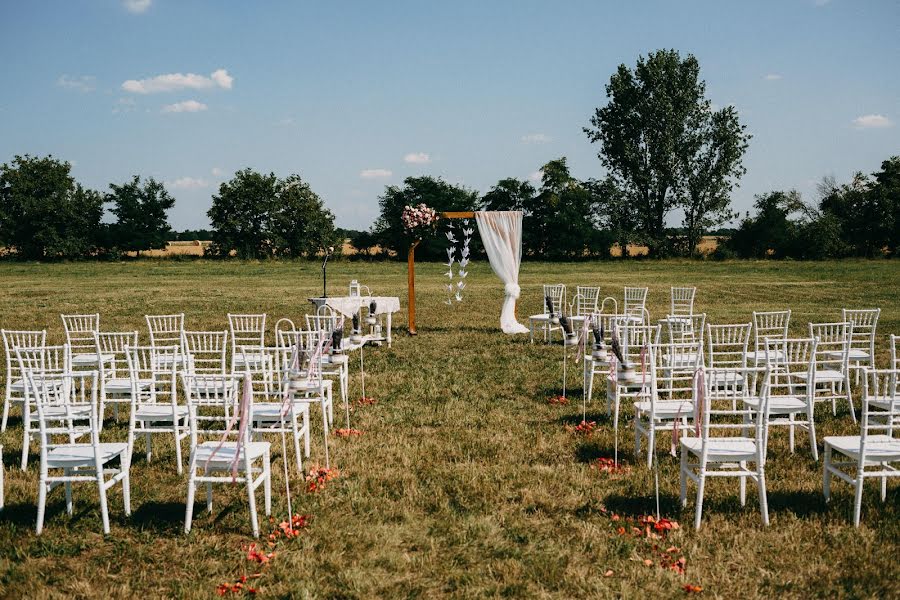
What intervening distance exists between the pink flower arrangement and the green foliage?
3730cm

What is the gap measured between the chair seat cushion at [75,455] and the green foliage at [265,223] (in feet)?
149

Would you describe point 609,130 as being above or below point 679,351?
above

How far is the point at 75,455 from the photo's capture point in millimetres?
4957

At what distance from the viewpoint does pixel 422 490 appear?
5.73m

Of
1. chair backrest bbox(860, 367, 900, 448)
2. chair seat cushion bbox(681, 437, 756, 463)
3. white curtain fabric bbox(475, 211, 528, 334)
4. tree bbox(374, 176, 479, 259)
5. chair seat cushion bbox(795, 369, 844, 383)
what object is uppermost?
tree bbox(374, 176, 479, 259)

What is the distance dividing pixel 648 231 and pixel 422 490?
138 feet

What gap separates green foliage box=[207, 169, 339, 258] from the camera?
50.1 meters

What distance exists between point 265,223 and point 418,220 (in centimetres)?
4036

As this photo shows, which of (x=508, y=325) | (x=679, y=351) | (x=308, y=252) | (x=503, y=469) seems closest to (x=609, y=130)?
(x=308, y=252)

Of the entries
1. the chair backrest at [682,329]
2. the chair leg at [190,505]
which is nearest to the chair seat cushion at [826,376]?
the chair backrest at [682,329]

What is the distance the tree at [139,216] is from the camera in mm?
49938

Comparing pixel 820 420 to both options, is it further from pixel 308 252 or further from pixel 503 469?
pixel 308 252

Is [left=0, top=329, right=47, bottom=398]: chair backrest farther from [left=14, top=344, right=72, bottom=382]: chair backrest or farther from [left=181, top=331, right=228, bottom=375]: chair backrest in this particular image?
[left=181, top=331, right=228, bottom=375]: chair backrest

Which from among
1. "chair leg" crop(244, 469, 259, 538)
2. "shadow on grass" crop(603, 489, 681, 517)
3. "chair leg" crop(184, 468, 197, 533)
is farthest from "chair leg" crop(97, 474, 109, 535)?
"shadow on grass" crop(603, 489, 681, 517)
